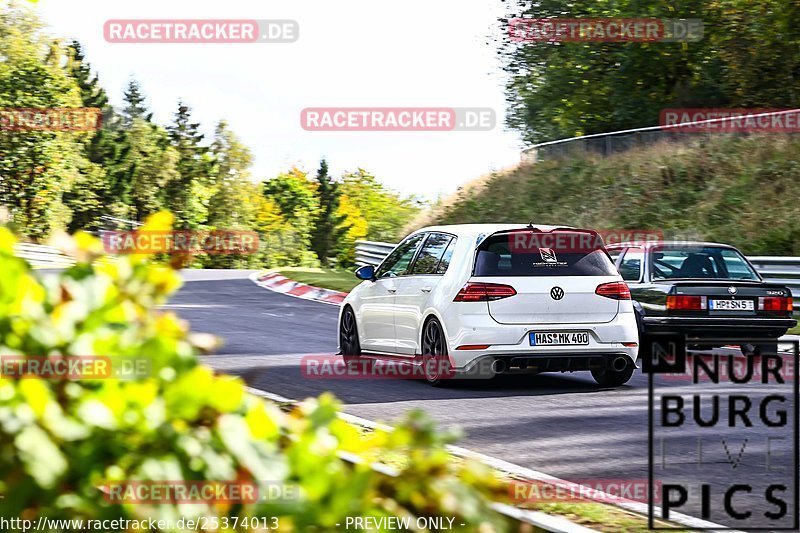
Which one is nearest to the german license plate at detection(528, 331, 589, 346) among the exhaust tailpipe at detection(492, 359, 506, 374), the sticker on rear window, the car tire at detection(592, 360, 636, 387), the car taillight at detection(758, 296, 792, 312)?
the exhaust tailpipe at detection(492, 359, 506, 374)

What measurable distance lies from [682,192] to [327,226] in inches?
3824

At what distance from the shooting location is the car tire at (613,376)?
40.0ft

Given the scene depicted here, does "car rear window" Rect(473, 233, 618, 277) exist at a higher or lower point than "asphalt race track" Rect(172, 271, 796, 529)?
higher

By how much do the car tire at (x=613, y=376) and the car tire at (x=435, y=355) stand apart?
4.90 feet

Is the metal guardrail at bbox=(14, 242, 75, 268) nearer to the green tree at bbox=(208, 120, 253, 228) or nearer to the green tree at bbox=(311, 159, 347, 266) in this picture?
the green tree at bbox=(208, 120, 253, 228)

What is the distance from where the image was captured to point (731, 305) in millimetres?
14484

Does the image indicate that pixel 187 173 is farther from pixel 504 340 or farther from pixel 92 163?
pixel 504 340

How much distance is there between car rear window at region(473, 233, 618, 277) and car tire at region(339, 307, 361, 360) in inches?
104

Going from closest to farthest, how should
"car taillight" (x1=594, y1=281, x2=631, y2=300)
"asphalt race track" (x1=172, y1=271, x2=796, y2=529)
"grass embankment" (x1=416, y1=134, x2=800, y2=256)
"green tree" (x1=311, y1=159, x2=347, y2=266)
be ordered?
1. "asphalt race track" (x1=172, y1=271, x2=796, y2=529)
2. "car taillight" (x1=594, y1=281, x2=631, y2=300)
3. "grass embankment" (x1=416, y1=134, x2=800, y2=256)
4. "green tree" (x1=311, y1=159, x2=347, y2=266)

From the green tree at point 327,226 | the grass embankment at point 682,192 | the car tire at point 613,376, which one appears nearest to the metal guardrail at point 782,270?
the grass embankment at point 682,192

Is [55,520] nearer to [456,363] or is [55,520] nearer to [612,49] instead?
[456,363]

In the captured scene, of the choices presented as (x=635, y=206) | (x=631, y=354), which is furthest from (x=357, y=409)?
(x=635, y=206)

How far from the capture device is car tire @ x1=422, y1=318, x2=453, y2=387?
38.9 ft

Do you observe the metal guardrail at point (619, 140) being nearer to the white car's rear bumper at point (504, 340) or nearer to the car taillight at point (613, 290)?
the car taillight at point (613, 290)
